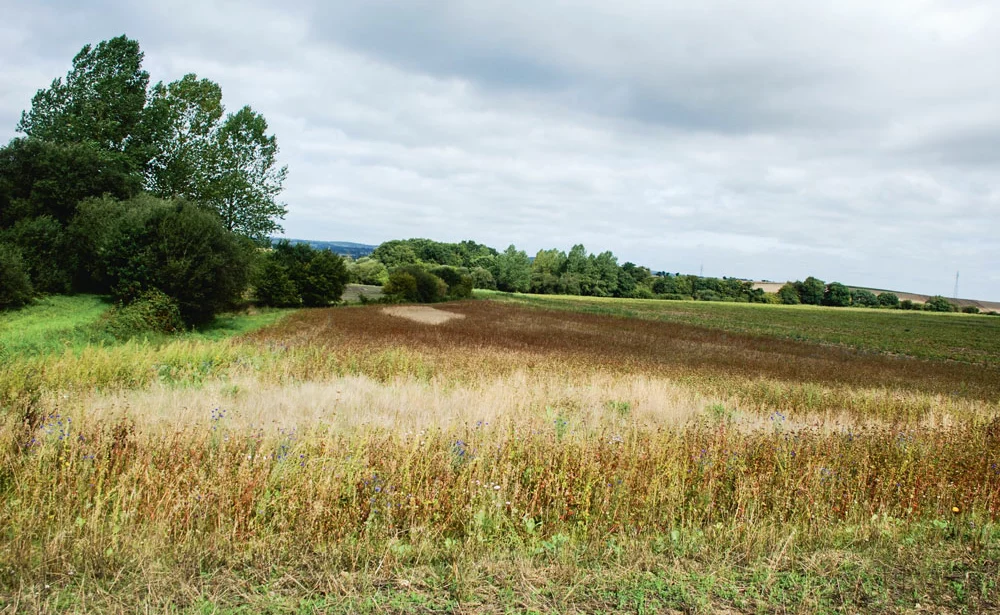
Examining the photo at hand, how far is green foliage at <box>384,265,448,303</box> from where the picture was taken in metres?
53.0

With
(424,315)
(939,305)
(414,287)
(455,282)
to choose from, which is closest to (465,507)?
(424,315)

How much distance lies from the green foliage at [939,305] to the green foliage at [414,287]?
93.8 metres

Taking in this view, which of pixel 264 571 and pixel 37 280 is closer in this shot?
pixel 264 571

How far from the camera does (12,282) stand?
18094 mm

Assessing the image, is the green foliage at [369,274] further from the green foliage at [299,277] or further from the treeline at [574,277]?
the green foliage at [299,277]

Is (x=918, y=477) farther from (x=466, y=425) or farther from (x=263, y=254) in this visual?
(x=263, y=254)

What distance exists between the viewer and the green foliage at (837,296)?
343 ft

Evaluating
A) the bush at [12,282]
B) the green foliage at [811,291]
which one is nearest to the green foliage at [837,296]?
the green foliage at [811,291]

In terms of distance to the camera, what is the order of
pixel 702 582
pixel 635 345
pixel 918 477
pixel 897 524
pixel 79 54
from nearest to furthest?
pixel 702 582 < pixel 897 524 < pixel 918 477 < pixel 635 345 < pixel 79 54

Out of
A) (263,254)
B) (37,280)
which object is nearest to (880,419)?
(37,280)

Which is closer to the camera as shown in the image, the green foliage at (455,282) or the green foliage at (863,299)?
the green foliage at (455,282)

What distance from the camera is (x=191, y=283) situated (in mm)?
22156

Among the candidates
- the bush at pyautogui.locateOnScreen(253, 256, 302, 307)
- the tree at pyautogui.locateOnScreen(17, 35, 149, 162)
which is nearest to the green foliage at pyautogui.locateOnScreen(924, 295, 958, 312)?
the bush at pyautogui.locateOnScreen(253, 256, 302, 307)

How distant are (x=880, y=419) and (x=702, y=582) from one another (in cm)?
899
